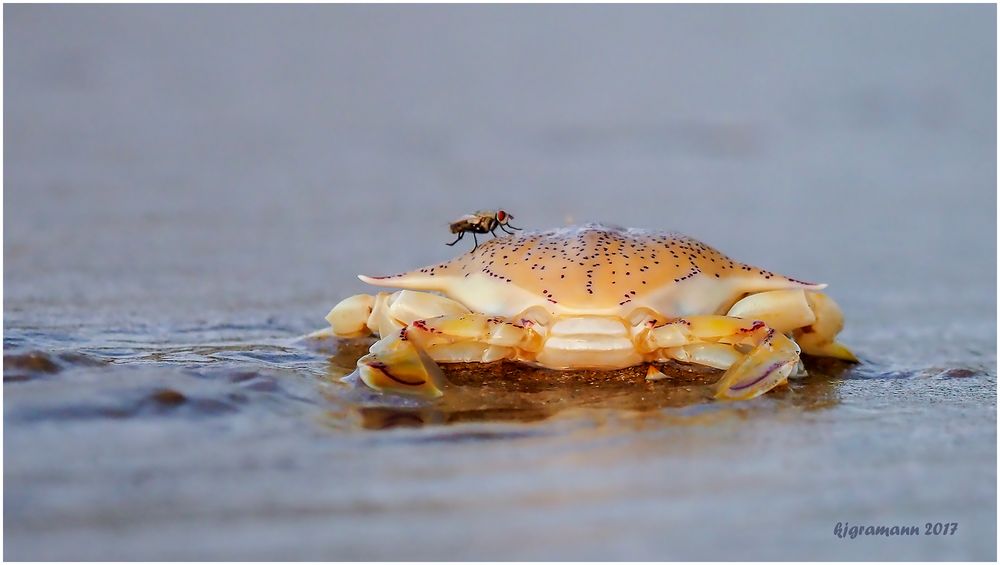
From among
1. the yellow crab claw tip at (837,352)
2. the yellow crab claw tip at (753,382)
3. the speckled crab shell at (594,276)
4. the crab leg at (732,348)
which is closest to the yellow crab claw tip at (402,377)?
the speckled crab shell at (594,276)

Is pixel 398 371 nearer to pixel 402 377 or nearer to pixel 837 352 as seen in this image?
pixel 402 377

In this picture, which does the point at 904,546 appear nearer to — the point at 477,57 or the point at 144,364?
the point at 144,364

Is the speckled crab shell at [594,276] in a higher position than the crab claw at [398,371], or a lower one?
higher

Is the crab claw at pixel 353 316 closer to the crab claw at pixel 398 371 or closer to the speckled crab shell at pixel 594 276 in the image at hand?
the speckled crab shell at pixel 594 276

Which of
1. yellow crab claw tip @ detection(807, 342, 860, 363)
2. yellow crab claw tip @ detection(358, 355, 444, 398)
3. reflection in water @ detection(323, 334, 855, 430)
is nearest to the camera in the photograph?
reflection in water @ detection(323, 334, 855, 430)

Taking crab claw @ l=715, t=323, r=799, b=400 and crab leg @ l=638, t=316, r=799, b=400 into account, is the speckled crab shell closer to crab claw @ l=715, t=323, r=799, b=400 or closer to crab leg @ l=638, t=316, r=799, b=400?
crab leg @ l=638, t=316, r=799, b=400

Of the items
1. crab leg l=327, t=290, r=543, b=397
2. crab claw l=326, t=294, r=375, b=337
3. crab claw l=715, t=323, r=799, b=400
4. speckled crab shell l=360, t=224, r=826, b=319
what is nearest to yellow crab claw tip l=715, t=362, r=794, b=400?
crab claw l=715, t=323, r=799, b=400
